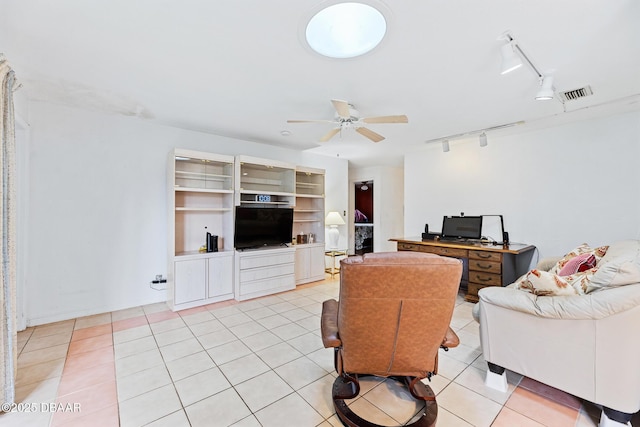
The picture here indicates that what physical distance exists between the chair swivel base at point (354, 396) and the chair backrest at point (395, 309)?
9.1 inches

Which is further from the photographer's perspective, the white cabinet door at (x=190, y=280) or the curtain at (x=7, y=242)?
the white cabinet door at (x=190, y=280)

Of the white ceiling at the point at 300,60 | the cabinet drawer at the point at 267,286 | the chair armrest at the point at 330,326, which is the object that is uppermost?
the white ceiling at the point at 300,60

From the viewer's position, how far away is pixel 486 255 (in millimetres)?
3697

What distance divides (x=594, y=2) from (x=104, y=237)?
512cm

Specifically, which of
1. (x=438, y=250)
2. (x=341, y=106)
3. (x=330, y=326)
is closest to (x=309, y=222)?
(x=438, y=250)

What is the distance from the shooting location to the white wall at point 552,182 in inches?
131

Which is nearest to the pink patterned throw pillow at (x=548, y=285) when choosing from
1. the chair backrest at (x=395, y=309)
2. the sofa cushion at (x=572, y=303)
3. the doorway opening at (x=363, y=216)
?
the sofa cushion at (x=572, y=303)

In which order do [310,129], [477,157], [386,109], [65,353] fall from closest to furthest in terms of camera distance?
[65,353], [386,109], [310,129], [477,157]

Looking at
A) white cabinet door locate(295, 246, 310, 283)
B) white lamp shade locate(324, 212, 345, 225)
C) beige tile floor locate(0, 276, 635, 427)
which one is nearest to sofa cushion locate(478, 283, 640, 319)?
beige tile floor locate(0, 276, 635, 427)

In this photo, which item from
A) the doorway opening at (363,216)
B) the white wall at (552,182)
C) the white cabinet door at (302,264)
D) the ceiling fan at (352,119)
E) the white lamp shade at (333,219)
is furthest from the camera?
the doorway opening at (363,216)

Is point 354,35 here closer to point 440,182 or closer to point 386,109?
point 386,109

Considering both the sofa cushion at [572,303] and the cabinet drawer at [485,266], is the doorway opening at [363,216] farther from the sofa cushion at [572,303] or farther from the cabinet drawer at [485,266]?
the sofa cushion at [572,303]

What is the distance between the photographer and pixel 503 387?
2.03 meters

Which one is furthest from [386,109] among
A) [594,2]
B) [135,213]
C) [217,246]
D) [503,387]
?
[135,213]
